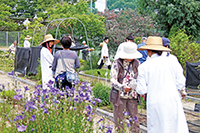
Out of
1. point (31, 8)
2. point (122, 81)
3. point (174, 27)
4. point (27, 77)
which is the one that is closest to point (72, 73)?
point (122, 81)

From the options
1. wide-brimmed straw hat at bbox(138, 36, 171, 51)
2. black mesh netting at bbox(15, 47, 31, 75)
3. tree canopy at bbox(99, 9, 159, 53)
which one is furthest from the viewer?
tree canopy at bbox(99, 9, 159, 53)

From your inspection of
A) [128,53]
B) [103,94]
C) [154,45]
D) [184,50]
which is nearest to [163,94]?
[154,45]

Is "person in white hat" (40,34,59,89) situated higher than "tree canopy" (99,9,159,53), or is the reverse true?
"tree canopy" (99,9,159,53)

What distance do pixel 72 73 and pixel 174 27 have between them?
58.9 ft

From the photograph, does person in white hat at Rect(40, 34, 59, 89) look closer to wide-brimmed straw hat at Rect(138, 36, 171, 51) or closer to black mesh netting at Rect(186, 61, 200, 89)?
wide-brimmed straw hat at Rect(138, 36, 171, 51)

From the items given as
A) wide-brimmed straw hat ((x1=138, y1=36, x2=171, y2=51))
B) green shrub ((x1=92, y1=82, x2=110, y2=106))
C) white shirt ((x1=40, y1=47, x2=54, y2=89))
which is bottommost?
green shrub ((x1=92, y1=82, x2=110, y2=106))

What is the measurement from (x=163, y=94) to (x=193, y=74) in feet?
21.7

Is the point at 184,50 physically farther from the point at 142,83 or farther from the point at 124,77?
the point at 142,83

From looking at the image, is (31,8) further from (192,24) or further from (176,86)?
(176,86)

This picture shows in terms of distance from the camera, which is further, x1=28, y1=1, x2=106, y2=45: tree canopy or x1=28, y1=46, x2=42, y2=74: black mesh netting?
x1=28, y1=1, x2=106, y2=45: tree canopy

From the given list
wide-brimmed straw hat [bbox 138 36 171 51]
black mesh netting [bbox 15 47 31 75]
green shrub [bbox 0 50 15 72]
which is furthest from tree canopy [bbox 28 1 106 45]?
wide-brimmed straw hat [bbox 138 36 171 51]

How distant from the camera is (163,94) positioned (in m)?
Answer: 3.24

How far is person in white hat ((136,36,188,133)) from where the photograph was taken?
3.22m

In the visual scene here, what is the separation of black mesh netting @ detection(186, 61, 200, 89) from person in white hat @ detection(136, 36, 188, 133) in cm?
624
